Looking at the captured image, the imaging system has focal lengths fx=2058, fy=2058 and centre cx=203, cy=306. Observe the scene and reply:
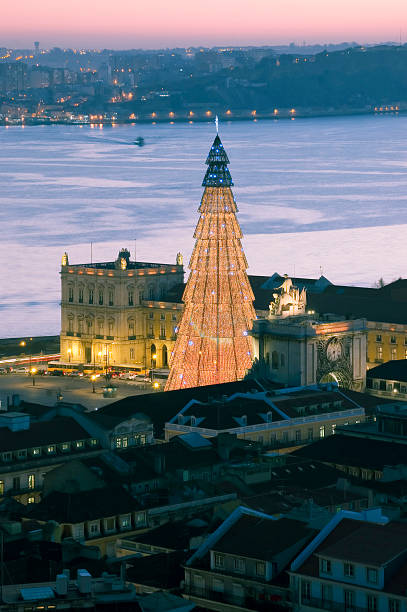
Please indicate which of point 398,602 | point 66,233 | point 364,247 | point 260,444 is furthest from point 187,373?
point 66,233

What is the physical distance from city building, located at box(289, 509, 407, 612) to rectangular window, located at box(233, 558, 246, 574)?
1241 millimetres

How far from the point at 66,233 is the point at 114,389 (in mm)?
95866

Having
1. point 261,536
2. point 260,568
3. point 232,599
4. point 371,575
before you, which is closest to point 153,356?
point 261,536

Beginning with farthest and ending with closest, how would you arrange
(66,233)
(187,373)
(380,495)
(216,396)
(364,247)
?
(66,233)
(364,247)
(187,373)
(216,396)
(380,495)

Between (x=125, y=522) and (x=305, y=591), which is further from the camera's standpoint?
(x=125, y=522)

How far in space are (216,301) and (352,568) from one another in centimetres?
4372

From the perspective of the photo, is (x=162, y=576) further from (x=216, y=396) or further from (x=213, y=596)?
(x=216, y=396)

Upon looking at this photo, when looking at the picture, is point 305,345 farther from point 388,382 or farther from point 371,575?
point 371,575

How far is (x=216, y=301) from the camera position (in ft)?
266

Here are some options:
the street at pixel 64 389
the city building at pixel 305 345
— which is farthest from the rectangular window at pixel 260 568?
the street at pixel 64 389

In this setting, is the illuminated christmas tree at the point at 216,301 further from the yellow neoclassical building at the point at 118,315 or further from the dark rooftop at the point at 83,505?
the dark rooftop at the point at 83,505

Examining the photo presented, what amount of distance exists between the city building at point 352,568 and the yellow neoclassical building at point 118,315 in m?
64.1

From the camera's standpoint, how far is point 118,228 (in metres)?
190

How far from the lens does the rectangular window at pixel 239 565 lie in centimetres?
4019
